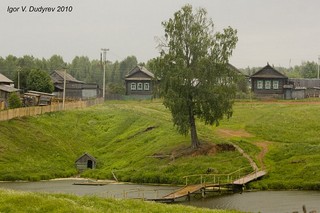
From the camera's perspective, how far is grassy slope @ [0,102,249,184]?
6800 cm

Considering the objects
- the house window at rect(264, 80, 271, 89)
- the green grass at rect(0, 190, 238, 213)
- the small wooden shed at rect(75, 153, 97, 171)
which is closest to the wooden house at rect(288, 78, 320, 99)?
the house window at rect(264, 80, 271, 89)

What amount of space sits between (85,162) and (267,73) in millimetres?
59959

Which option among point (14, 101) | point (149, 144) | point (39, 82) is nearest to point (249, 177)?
point (149, 144)

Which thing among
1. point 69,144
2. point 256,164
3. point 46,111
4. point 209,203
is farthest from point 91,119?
point 209,203

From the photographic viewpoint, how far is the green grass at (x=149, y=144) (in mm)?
65812

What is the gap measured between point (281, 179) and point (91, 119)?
48.8 metres

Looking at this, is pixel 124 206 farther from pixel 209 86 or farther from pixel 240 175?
pixel 209 86

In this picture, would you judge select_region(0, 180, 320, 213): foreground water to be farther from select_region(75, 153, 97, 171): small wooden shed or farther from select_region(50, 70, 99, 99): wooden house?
select_region(50, 70, 99, 99): wooden house

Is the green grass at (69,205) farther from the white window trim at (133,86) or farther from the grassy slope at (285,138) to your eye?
the white window trim at (133,86)

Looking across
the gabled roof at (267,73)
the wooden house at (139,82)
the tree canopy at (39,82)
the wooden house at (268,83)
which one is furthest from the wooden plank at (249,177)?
the wooden house at (139,82)

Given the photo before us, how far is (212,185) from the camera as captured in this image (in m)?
58.1

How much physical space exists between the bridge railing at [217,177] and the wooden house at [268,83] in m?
62.0

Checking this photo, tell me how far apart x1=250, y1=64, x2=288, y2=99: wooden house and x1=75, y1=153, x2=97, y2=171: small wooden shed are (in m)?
56.5

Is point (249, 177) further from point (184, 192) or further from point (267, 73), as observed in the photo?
point (267, 73)
